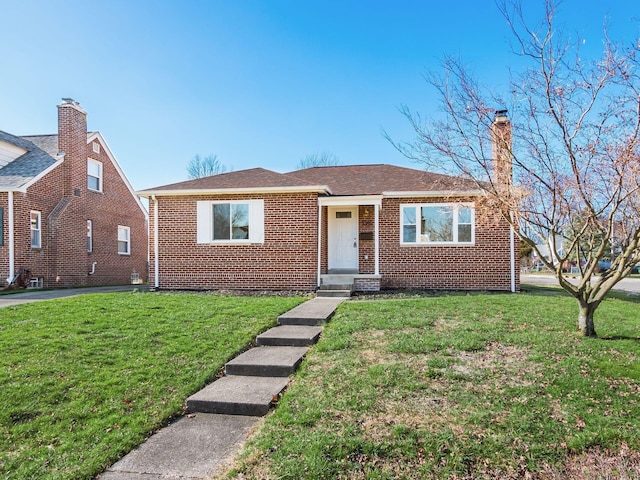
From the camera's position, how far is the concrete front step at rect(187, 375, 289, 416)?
4398 millimetres

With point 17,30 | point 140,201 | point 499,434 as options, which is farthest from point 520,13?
point 140,201

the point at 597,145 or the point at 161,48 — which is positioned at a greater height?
the point at 161,48

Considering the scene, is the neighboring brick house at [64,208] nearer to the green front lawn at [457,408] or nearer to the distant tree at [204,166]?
the green front lawn at [457,408]

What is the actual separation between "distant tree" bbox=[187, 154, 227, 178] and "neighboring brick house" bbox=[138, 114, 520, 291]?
29.9 meters

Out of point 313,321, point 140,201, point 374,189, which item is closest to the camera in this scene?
point 313,321

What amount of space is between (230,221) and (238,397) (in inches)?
354

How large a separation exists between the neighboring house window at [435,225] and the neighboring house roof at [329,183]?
2.15 ft

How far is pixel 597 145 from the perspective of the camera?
5703 millimetres

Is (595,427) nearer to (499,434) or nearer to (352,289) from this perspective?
(499,434)

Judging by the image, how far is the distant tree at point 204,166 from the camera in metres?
42.3

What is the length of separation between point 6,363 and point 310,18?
10.3 meters

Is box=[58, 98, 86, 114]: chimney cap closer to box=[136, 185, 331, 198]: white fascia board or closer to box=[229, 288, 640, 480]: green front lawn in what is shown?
box=[136, 185, 331, 198]: white fascia board

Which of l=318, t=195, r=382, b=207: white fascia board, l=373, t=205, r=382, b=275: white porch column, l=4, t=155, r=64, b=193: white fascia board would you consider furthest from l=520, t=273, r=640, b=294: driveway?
l=4, t=155, r=64, b=193: white fascia board

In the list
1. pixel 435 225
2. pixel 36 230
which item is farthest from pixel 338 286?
pixel 36 230
